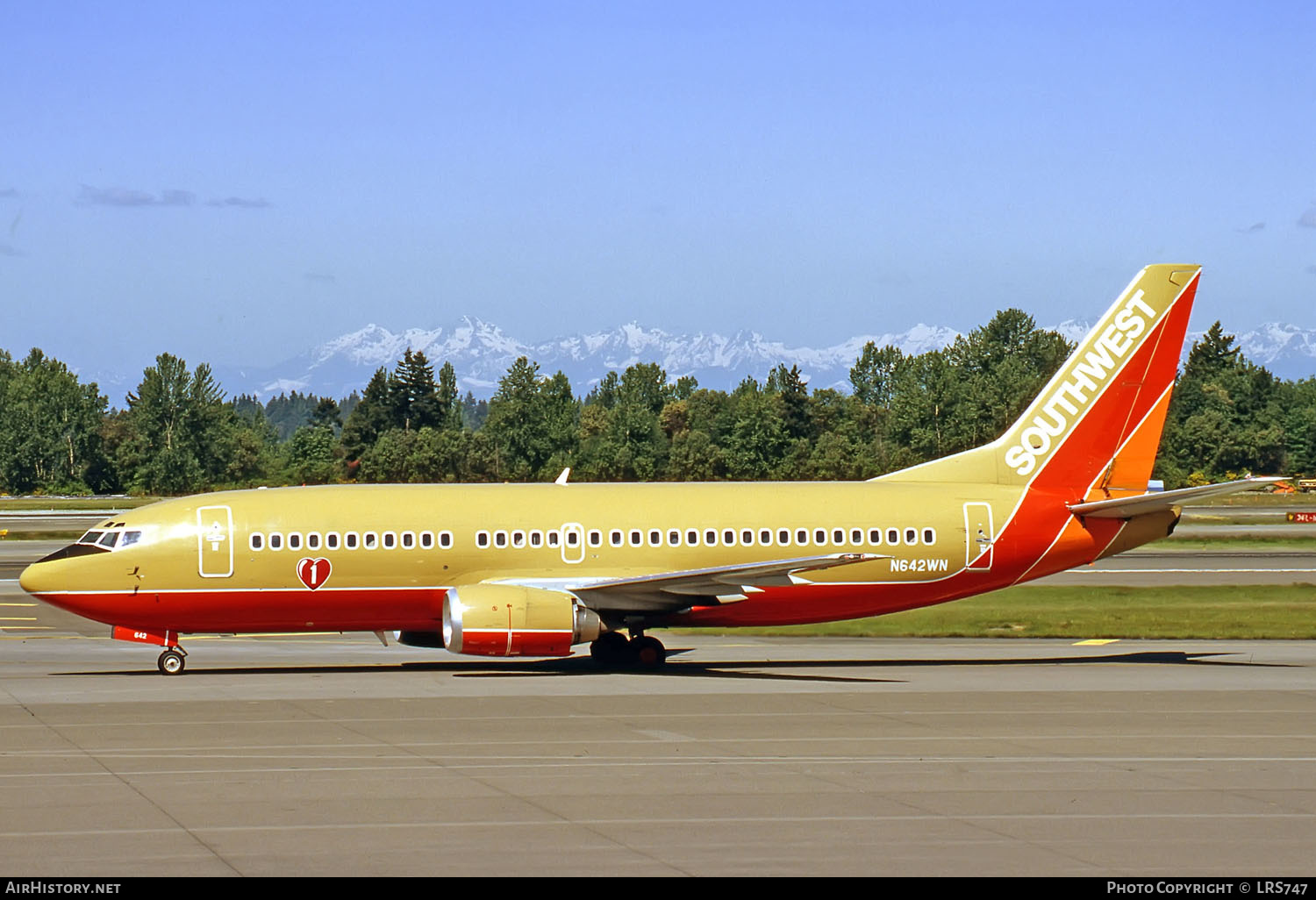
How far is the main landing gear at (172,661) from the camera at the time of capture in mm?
32375

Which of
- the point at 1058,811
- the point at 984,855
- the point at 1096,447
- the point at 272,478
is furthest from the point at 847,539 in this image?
the point at 272,478

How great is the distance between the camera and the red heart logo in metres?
32.3

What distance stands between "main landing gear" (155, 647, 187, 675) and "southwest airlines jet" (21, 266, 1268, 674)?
38 mm

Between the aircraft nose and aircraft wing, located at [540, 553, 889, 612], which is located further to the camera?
the aircraft nose

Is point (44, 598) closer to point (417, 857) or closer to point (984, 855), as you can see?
point (417, 857)

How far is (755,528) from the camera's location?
112ft

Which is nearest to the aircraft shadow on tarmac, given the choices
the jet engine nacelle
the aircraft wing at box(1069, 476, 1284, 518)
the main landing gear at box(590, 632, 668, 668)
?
the main landing gear at box(590, 632, 668, 668)

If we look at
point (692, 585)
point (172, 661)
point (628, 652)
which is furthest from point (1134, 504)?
point (172, 661)

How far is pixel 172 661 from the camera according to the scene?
107 feet

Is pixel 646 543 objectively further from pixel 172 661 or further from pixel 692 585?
pixel 172 661

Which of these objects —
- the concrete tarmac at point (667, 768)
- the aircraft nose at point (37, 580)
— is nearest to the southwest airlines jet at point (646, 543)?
the aircraft nose at point (37, 580)

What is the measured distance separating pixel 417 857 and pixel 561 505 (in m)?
19.1

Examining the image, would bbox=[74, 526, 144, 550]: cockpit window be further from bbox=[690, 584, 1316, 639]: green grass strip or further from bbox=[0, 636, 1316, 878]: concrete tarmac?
bbox=[690, 584, 1316, 639]: green grass strip

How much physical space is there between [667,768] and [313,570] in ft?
46.9
